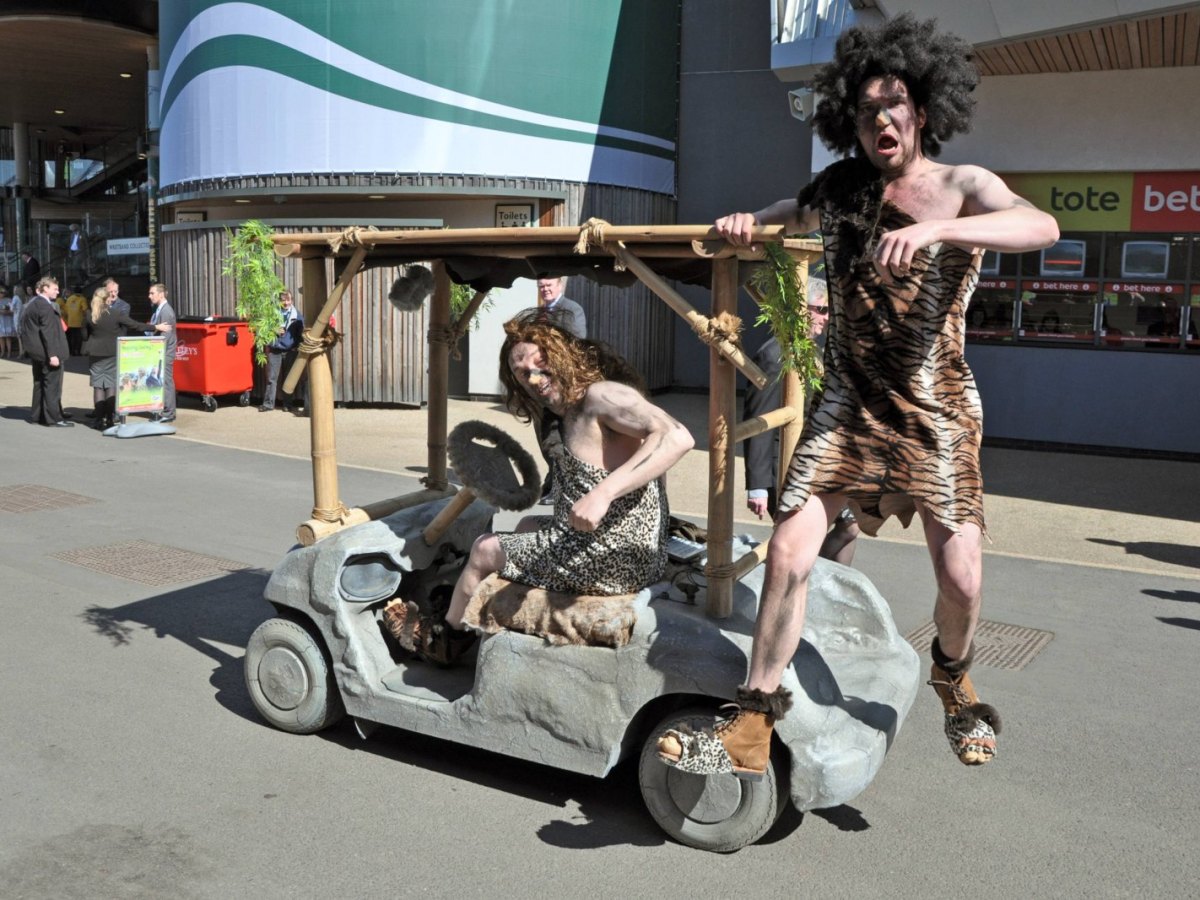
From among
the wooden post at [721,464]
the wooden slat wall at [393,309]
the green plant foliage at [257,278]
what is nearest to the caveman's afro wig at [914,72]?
the wooden post at [721,464]

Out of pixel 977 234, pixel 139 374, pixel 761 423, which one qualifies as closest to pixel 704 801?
pixel 761 423

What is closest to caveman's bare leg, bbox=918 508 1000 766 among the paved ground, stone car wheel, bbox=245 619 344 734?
the paved ground

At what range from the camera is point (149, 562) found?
25.7ft

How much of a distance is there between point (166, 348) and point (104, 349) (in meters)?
0.72

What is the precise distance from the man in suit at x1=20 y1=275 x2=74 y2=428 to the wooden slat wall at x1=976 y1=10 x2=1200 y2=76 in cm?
1100

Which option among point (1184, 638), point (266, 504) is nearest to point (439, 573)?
point (1184, 638)

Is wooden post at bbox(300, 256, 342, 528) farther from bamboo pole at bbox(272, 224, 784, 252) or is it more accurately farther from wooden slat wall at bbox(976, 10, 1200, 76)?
wooden slat wall at bbox(976, 10, 1200, 76)

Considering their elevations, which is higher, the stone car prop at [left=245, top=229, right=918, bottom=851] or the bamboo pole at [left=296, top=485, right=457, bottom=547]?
the bamboo pole at [left=296, top=485, right=457, bottom=547]

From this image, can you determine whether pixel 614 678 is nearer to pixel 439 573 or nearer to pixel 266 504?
pixel 439 573

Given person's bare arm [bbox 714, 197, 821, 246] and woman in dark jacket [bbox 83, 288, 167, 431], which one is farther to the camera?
woman in dark jacket [bbox 83, 288, 167, 431]

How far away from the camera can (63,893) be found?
3.65 metres

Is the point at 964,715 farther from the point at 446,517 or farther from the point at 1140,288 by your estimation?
the point at 1140,288

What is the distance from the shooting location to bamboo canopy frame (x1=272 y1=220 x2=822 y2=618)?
416cm

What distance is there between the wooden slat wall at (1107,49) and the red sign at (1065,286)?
2327 mm
